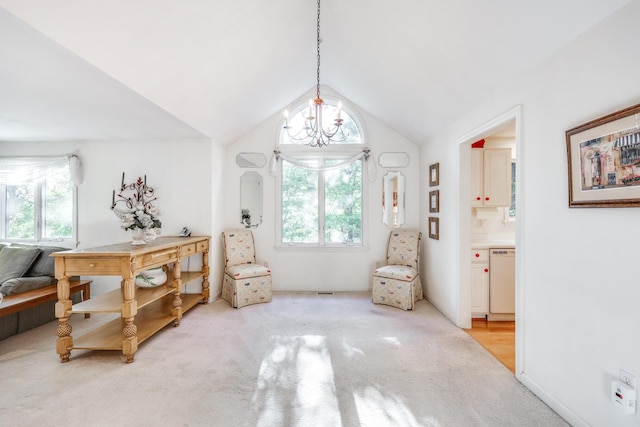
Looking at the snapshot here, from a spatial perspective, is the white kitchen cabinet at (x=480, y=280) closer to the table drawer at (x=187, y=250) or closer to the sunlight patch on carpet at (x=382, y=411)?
the sunlight patch on carpet at (x=382, y=411)

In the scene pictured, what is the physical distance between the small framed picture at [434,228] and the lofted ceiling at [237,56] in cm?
124

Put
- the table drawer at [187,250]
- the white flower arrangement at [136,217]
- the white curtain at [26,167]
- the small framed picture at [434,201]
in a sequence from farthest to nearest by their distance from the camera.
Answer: the white curtain at [26,167] → the small framed picture at [434,201] → the table drawer at [187,250] → the white flower arrangement at [136,217]

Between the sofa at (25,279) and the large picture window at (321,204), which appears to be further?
the large picture window at (321,204)

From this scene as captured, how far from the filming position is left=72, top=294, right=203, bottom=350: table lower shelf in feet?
8.36

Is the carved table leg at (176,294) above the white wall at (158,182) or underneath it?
underneath

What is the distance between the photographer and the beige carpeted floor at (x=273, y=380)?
183 centimetres

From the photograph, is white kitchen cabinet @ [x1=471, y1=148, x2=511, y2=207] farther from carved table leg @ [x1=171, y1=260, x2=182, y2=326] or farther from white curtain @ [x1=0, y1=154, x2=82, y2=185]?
white curtain @ [x1=0, y1=154, x2=82, y2=185]

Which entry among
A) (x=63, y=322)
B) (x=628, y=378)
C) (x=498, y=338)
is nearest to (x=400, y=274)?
(x=498, y=338)

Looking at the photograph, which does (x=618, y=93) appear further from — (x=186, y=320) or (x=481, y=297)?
(x=186, y=320)

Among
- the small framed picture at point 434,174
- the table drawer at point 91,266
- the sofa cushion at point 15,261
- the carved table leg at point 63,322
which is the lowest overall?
the carved table leg at point 63,322

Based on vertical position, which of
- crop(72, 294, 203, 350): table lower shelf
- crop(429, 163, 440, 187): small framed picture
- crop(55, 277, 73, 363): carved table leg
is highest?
crop(429, 163, 440, 187): small framed picture

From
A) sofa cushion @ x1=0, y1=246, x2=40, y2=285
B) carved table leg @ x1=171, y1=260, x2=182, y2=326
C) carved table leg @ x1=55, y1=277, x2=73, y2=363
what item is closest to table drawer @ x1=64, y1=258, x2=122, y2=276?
carved table leg @ x1=55, y1=277, x2=73, y2=363

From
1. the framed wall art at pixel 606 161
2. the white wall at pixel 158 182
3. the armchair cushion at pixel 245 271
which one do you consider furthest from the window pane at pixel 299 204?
the framed wall art at pixel 606 161

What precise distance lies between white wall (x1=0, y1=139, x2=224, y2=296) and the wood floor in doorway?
3.46 meters
